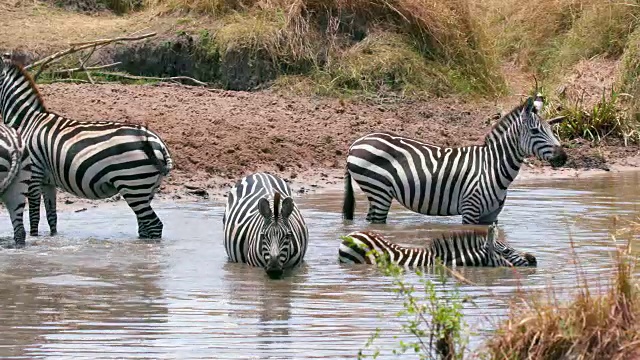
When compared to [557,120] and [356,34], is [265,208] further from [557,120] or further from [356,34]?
[356,34]

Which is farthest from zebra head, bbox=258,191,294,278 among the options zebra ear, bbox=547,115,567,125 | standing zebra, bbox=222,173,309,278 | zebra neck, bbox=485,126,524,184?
zebra ear, bbox=547,115,567,125

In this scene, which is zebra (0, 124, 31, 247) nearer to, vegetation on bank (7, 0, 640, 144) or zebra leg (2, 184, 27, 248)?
zebra leg (2, 184, 27, 248)

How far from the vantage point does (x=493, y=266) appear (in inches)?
421

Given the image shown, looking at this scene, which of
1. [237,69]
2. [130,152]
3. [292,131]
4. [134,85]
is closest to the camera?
[130,152]

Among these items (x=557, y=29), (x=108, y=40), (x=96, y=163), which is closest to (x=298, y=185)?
(x=96, y=163)

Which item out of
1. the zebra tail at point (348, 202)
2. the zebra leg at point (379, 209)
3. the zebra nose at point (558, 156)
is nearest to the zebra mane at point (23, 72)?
the zebra tail at point (348, 202)

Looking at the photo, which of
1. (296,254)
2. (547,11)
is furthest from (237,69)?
(296,254)

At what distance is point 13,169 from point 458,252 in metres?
4.14

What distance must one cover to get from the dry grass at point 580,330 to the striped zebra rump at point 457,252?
422cm

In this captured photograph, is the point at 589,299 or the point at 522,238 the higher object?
the point at 589,299

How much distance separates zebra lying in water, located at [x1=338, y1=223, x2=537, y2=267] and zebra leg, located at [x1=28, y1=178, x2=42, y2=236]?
11.0 ft

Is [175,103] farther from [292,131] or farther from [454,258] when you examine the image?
[454,258]

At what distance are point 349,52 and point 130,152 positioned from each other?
8156mm

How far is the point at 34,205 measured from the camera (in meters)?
12.4
